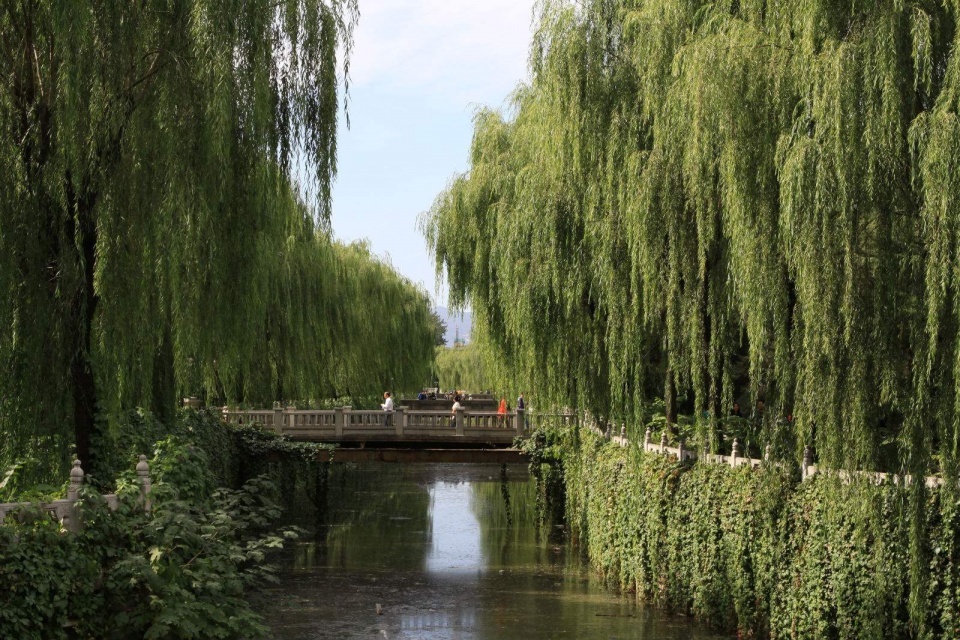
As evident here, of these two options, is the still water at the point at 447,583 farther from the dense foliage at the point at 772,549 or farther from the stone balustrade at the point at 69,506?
the stone balustrade at the point at 69,506

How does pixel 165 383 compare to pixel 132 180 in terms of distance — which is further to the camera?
pixel 165 383

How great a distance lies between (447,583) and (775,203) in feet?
37.9

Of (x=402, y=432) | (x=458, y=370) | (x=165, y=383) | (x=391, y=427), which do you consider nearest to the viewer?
(x=165, y=383)

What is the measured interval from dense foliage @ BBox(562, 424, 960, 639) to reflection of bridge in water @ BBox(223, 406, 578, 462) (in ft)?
32.1

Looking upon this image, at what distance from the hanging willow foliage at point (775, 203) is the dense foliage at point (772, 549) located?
692 mm

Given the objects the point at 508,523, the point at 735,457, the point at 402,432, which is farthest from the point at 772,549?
the point at 402,432

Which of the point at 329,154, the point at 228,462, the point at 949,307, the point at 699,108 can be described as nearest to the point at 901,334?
the point at 949,307

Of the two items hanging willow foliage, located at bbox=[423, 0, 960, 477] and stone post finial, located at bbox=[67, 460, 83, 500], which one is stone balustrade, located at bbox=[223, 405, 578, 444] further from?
stone post finial, located at bbox=[67, 460, 83, 500]

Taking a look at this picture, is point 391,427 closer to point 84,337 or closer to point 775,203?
point 84,337

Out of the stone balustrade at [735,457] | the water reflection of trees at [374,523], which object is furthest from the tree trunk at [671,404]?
the water reflection of trees at [374,523]

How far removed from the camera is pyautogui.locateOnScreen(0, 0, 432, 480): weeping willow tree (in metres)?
11.8

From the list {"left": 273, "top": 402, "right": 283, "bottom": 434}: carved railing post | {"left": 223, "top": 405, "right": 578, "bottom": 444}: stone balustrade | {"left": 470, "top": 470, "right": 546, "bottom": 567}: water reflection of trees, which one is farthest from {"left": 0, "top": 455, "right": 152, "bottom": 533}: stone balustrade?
{"left": 223, "top": 405, "right": 578, "bottom": 444}: stone balustrade

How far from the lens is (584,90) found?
1900cm

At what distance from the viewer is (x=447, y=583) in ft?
72.0
